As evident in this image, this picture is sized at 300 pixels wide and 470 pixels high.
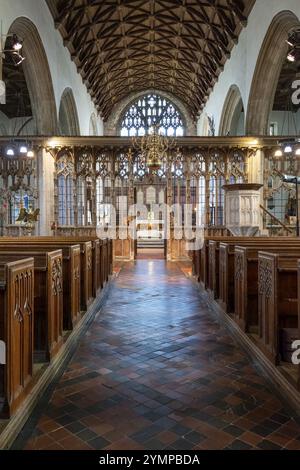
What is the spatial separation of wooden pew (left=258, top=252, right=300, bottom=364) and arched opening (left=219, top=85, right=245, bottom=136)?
12.4 meters

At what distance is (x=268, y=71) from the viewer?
1159cm

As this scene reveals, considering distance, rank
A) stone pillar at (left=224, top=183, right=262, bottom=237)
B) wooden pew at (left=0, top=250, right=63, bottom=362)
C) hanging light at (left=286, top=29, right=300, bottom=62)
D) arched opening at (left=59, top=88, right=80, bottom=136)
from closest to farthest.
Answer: wooden pew at (left=0, top=250, right=63, bottom=362)
hanging light at (left=286, top=29, right=300, bottom=62)
stone pillar at (left=224, top=183, right=262, bottom=237)
arched opening at (left=59, top=88, right=80, bottom=136)

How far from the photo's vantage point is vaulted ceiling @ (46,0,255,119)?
1277 centimetres

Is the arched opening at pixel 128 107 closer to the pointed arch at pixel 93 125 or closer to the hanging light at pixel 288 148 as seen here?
the pointed arch at pixel 93 125

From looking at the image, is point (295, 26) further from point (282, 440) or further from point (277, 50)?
point (282, 440)

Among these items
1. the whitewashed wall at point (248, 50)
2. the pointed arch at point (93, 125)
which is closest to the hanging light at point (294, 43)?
the whitewashed wall at point (248, 50)

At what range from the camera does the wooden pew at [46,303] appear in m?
3.00

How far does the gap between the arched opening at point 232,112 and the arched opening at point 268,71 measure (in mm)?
2053

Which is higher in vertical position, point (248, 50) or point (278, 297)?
point (248, 50)

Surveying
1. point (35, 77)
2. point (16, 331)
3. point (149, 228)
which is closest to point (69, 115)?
point (35, 77)

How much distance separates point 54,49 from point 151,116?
10.8m

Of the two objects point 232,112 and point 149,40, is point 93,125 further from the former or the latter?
point 232,112

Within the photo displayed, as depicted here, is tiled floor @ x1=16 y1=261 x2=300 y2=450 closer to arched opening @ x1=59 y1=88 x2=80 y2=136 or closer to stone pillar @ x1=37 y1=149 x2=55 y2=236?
stone pillar @ x1=37 y1=149 x2=55 y2=236

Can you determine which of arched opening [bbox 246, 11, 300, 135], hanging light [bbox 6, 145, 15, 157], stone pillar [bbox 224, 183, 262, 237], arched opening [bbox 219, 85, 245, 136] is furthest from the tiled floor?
arched opening [bbox 219, 85, 245, 136]
